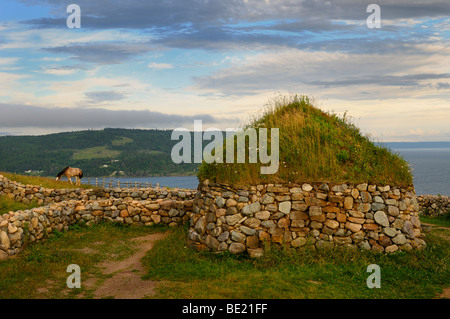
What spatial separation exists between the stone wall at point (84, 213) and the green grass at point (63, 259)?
414 millimetres

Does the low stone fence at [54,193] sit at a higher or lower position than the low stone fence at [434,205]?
higher

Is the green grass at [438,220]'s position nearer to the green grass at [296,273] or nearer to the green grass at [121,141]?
the green grass at [296,273]

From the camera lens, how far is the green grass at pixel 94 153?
12116 centimetres

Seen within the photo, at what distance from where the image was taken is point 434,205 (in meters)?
24.5

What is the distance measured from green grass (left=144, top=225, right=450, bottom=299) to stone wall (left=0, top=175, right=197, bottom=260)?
3967 millimetres

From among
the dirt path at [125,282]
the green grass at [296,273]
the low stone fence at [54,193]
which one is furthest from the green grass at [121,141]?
the green grass at [296,273]

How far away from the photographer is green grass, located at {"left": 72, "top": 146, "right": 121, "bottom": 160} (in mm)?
121162

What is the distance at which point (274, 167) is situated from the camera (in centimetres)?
1235

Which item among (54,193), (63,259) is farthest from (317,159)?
(54,193)

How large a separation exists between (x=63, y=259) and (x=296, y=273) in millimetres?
6919
